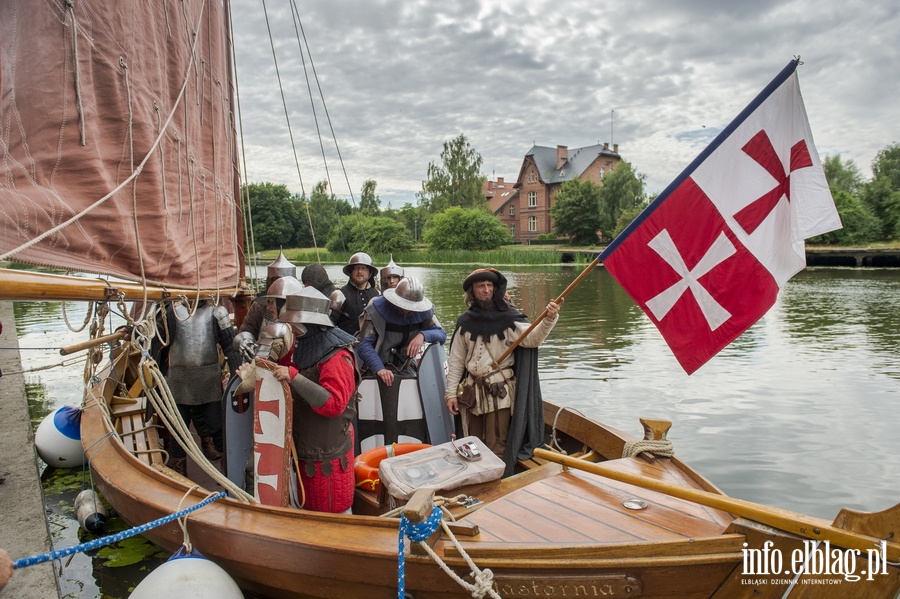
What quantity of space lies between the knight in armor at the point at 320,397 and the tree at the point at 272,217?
63037mm

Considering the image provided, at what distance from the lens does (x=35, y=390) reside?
10.4m

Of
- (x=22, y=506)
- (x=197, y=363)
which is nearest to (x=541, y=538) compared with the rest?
(x=197, y=363)

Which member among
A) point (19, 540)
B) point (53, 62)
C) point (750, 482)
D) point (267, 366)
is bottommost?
point (750, 482)

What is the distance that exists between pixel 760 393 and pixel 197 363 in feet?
27.4

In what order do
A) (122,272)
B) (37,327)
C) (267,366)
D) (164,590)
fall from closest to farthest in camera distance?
1. (164,590)
2. (267,366)
3. (122,272)
4. (37,327)

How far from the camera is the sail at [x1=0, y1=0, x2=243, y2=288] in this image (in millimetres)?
2848

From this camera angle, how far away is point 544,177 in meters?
56.6

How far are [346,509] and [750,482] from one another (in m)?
4.82

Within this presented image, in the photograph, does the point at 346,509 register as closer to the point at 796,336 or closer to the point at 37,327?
the point at 796,336

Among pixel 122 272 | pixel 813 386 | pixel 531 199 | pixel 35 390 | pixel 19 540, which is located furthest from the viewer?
pixel 531 199

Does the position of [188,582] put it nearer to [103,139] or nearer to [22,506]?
[103,139]

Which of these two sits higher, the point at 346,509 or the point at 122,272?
the point at 122,272

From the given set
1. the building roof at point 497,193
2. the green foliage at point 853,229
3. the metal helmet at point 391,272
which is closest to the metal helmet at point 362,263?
the metal helmet at point 391,272

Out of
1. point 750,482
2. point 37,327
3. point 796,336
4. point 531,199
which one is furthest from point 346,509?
point 531,199
